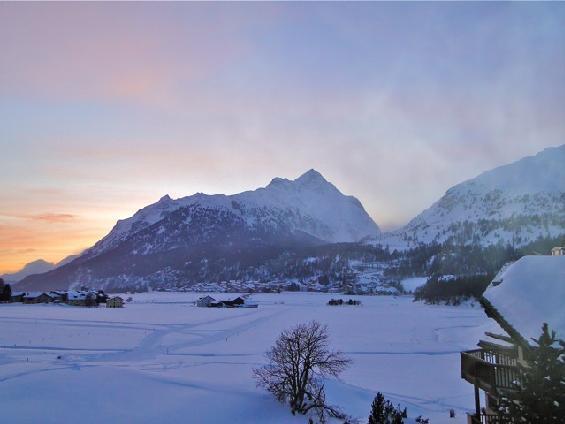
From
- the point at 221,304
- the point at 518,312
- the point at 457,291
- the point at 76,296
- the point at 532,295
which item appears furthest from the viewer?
the point at 457,291

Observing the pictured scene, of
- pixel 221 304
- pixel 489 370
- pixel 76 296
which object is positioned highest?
pixel 489 370

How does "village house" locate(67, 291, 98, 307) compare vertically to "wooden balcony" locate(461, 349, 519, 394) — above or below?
below

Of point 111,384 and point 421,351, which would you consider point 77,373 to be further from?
point 421,351

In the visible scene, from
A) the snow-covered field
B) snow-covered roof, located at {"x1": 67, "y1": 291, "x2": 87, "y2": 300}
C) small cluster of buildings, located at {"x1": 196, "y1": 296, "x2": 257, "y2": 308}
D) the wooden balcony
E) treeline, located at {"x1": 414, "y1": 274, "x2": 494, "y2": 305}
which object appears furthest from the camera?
treeline, located at {"x1": 414, "y1": 274, "x2": 494, "y2": 305}

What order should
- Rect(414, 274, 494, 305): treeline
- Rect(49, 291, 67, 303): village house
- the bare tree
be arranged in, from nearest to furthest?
1. the bare tree
2. Rect(49, 291, 67, 303): village house
3. Rect(414, 274, 494, 305): treeline

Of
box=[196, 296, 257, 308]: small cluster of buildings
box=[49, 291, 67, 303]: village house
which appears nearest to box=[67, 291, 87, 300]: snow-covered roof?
box=[49, 291, 67, 303]: village house

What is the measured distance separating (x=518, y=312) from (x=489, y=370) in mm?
2948

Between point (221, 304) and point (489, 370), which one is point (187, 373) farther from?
point (221, 304)

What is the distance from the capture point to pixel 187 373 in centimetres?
3809

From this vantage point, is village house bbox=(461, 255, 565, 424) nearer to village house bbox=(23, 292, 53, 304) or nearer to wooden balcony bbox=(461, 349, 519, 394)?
wooden balcony bbox=(461, 349, 519, 394)

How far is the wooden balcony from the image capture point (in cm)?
1808

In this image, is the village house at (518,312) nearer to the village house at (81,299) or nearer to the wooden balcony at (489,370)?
the wooden balcony at (489,370)

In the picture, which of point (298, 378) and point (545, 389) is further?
point (298, 378)

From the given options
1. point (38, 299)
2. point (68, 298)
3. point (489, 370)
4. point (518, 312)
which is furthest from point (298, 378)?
point (38, 299)
